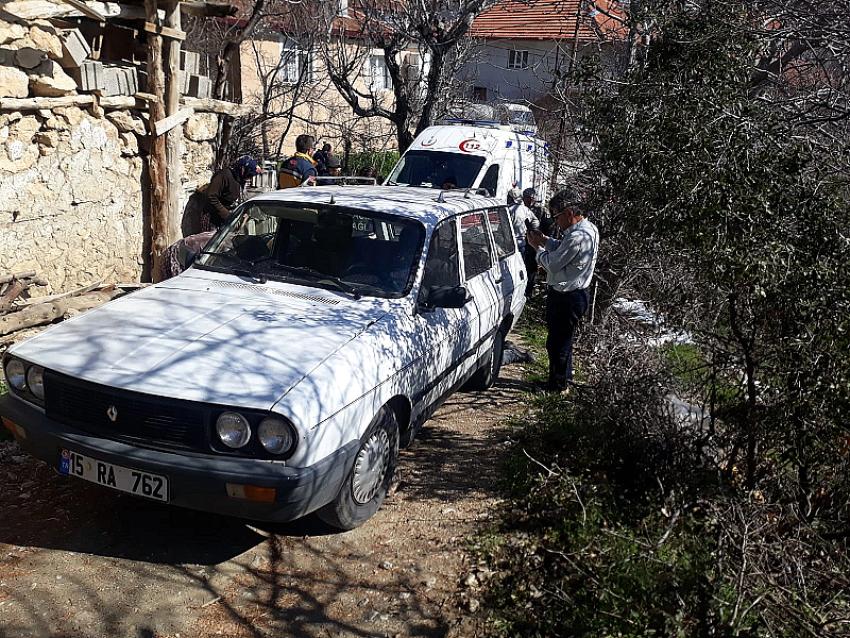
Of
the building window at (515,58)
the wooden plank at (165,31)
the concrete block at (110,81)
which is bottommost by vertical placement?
the concrete block at (110,81)

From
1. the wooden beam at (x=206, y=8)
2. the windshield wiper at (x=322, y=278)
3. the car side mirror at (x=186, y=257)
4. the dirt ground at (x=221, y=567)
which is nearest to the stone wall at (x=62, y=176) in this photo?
the wooden beam at (x=206, y=8)

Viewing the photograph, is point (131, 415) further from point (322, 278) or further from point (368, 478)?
point (322, 278)

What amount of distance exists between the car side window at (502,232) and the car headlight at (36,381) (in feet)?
12.6

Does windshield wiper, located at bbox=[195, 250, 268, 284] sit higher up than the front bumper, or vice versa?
windshield wiper, located at bbox=[195, 250, 268, 284]

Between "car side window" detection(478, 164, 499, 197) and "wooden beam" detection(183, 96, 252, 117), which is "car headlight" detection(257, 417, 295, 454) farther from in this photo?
"car side window" detection(478, 164, 499, 197)

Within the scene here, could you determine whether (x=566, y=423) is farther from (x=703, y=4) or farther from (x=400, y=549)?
(x=703, y=4)

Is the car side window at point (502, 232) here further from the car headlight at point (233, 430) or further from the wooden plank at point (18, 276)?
the wooden plank at point (18, 276)

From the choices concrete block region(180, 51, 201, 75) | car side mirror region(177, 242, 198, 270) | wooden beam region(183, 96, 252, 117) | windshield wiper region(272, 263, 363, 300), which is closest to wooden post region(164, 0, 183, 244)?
wooden beam region(183, 96, 252, 117)

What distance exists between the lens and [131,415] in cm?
371

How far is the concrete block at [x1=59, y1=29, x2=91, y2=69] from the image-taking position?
7719 millimetres

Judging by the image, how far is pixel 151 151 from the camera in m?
9.08

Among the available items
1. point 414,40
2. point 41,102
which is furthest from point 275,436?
point 414,40

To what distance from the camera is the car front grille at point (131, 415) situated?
3.65 m

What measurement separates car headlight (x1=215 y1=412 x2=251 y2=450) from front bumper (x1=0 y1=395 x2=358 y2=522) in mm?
77
